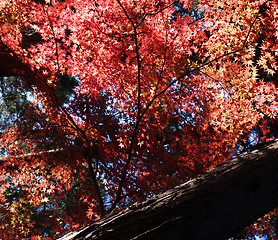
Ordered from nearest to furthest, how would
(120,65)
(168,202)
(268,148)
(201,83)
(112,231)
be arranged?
(112,231) → (168,202) → (268,148) → (120,65) → (201,83)

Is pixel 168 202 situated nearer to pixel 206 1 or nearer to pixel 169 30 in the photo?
pixel 169 30

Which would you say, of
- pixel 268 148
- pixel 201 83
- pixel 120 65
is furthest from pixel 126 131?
pixel 268 148

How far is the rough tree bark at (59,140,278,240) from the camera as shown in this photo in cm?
158

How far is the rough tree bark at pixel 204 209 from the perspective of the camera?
1.58m

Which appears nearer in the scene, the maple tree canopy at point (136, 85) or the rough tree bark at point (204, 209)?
the rough tree bark at point (204, 209)

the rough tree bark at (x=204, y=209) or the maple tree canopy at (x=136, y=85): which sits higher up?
the maple tree canopy at (x=136, y=85)

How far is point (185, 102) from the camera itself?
600cm

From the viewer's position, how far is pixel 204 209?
1657 mm

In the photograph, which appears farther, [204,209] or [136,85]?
[136,85]

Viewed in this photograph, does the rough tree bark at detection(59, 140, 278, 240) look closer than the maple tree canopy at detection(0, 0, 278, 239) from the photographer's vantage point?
Yes

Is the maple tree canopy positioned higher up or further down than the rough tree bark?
higher up

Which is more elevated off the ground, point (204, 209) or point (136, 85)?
point (136, 85)

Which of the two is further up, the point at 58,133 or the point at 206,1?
the point at 206,1

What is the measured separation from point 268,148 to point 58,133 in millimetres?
5344
